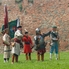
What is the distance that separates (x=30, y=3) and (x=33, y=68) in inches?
406

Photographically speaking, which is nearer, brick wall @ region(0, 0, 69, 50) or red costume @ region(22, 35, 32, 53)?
red costume @ region(22, 35, 32, 53)

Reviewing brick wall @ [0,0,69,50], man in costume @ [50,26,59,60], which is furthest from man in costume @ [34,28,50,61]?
brick wall @ [0,0,69,50]

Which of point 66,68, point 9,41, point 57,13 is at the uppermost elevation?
point 57,13

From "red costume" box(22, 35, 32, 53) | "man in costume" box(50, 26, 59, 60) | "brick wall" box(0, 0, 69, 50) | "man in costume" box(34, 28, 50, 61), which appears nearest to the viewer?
"man in costume" box(34, 28, 50, 61)

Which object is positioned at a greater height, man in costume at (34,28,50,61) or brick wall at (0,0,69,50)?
brick wall at (0,0,69,50)

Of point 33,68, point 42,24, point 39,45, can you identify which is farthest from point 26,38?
point 42,24

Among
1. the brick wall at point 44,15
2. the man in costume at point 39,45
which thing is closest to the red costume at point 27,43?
the man in costume at point 39,45

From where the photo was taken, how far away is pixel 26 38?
1495 centimetres

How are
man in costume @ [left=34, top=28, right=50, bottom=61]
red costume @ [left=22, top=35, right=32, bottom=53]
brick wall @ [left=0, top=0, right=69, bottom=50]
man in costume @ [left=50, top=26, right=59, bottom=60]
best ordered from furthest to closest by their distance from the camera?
brick wall @ [left=0, top=0, right=69, bottom=50], red costume @ [left=22, top=35, right=32, bottom=53], man in costume @ [left=50, top=26, right=59, bottom=60], man in costume @ [left=34, top=28, right=50, bottom=61]

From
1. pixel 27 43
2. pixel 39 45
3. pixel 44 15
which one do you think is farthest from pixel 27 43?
pixel 44 15

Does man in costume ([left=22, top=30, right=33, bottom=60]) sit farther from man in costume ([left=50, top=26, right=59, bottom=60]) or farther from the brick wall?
the brick wall

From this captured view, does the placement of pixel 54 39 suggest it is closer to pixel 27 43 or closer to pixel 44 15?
pixel 27 43

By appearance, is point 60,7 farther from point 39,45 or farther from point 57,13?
point 39,45

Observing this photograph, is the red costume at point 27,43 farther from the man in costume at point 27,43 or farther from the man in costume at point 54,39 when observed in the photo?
the man in costume at point 54,39
